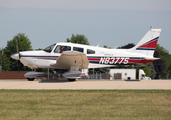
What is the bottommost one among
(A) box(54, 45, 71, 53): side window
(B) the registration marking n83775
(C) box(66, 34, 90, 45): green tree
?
(B) the registration marking n83775

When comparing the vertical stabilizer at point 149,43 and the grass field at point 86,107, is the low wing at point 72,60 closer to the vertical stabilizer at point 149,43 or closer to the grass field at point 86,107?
the vertical stabilizer at point 149,43

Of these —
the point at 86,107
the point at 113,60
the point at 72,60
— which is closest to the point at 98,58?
the point at 113,60

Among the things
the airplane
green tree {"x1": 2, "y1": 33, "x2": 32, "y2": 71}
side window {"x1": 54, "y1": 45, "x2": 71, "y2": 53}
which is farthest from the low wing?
green tree {"x1": 2, "y1": 33, "x2": 32, "y2": 71}

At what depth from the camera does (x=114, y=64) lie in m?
15.2

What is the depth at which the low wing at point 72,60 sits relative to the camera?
512 inches

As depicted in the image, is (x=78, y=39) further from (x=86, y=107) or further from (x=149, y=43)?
(x=86, y=107)

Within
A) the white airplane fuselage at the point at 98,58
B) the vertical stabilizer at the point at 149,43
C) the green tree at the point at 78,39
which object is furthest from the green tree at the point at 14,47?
the vertical stabilizer at the point at 149,43

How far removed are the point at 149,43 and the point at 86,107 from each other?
1019cm

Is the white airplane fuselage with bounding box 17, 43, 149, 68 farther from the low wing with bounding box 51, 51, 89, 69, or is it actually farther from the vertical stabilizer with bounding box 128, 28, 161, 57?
the low wing with bounding box 51, 51, 89, 69

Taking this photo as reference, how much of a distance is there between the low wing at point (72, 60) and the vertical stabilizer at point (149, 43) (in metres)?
3.84

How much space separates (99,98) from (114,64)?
24.8 feet

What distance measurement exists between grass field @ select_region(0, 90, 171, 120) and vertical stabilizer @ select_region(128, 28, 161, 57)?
739 cm

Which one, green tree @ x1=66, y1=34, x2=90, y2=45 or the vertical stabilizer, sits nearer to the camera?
the vertical stabilizer

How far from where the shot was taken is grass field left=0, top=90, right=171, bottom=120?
5582 millimetres
